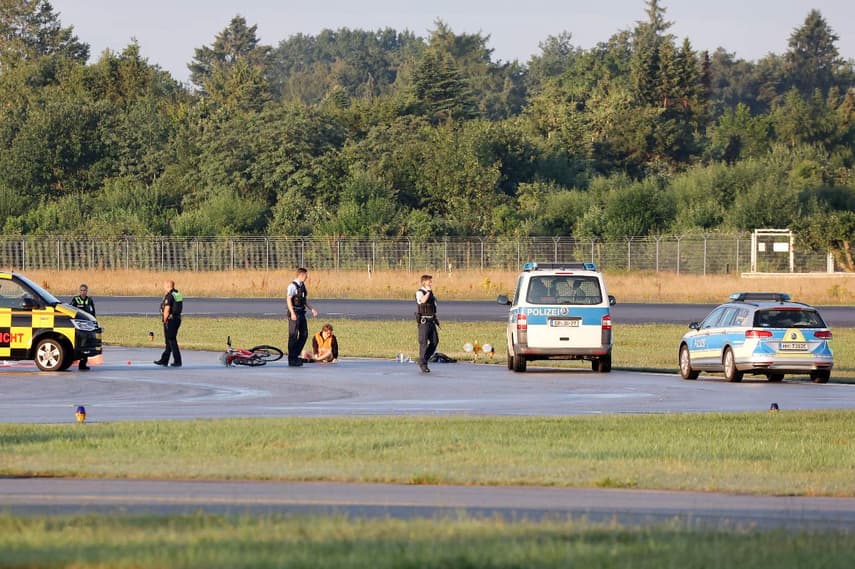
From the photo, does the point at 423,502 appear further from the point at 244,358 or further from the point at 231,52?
the point at 231,52

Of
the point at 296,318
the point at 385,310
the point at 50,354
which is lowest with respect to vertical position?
the point at 385,310

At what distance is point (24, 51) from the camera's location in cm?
13112

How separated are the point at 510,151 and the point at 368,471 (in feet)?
253

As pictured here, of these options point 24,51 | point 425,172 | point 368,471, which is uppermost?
point 24,51

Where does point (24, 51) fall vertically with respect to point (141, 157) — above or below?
above

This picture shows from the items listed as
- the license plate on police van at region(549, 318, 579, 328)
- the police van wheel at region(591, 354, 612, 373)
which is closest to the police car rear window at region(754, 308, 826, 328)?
the police van wheel at region(591, 354, 612, 373)

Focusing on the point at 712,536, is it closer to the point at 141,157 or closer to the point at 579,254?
the point at 579,254

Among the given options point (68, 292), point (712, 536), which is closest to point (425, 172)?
point (68, 292)

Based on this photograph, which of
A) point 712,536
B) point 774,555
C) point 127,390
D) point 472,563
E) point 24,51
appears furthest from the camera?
point 24,51

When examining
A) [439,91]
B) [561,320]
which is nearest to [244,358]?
[561,320]

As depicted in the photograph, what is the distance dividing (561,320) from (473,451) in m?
12.0

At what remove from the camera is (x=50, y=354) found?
2600 centimetres

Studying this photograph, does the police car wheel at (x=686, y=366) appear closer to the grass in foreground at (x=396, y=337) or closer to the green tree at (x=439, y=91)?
the grass in foreground at (x=396, y=337)

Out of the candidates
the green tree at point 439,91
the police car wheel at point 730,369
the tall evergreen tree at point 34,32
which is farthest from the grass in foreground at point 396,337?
the tall evergreen tree at point 34,32
